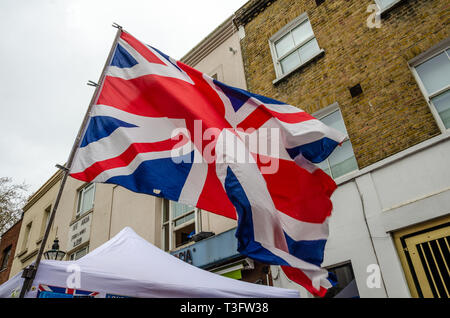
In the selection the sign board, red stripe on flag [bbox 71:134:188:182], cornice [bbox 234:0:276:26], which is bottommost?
red stripe on flag [bbox 71:134:188:182]

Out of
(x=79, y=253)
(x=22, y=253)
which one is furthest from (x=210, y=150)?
(x=22, y=253)

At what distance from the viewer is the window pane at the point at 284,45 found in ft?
29.3

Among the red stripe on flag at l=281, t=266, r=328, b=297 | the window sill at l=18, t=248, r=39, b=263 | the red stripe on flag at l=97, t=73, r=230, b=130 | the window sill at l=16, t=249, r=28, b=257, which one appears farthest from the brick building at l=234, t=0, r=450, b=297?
the window sill at l=16, t=249, r=28, b=257

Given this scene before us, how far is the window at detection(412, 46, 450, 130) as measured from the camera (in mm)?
5637

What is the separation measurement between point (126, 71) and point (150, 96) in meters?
0.52

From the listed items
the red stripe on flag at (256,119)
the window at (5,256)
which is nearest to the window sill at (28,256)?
the window at (5,256)

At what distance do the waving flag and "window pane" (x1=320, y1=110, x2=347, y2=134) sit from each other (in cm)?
268

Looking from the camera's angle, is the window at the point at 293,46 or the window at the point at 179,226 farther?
the window at the point at 179,226

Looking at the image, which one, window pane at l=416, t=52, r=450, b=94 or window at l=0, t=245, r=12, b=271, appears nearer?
window pane at l=416, t=52, r=450, b=94

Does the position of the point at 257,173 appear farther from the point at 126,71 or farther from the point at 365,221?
the point at 365,221

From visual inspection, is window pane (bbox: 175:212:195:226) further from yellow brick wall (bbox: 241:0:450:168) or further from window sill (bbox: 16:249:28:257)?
window sill (bbox: 16:249:28:257)

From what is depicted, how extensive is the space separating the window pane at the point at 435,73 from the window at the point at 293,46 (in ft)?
8.51

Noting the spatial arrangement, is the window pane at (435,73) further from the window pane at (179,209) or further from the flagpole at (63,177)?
the window pane at (179,209)

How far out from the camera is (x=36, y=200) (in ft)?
63.5
